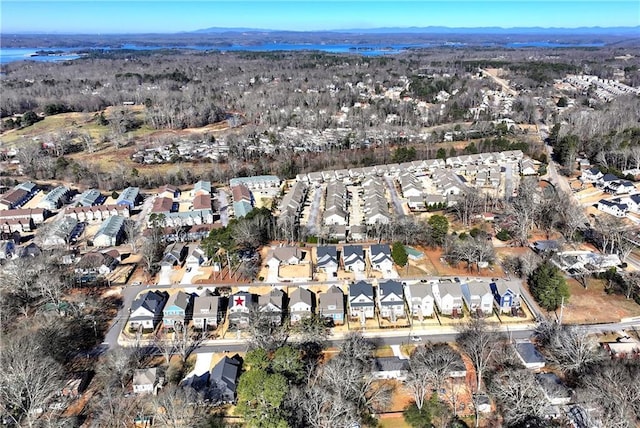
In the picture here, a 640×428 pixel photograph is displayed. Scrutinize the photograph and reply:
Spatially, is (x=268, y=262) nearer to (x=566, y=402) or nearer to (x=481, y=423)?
(x=481, y=423)

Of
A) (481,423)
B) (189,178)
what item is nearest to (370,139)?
(189,178)

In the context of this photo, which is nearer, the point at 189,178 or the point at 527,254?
the point at 527,254

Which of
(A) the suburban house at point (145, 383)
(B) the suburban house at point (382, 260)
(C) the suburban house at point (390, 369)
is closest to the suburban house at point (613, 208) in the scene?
(B) the suburban house at point (382, 260)

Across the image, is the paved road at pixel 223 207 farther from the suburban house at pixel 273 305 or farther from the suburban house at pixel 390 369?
the suburban house at pixel 390 369

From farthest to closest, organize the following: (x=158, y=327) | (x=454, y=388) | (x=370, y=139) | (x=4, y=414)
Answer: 1. (x=370, y=139)
2. (x=158, y=327)
3. (x=454, y=388)
4. (x=4, y=414)

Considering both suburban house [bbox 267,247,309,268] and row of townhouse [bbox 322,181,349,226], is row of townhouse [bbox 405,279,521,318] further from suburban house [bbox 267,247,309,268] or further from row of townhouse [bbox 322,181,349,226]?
row of townhouse [bbox 322,181,349,226]

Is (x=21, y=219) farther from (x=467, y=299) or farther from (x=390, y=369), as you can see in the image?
(x=467, y=299)

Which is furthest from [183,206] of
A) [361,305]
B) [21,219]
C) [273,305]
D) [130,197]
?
[361,305]
